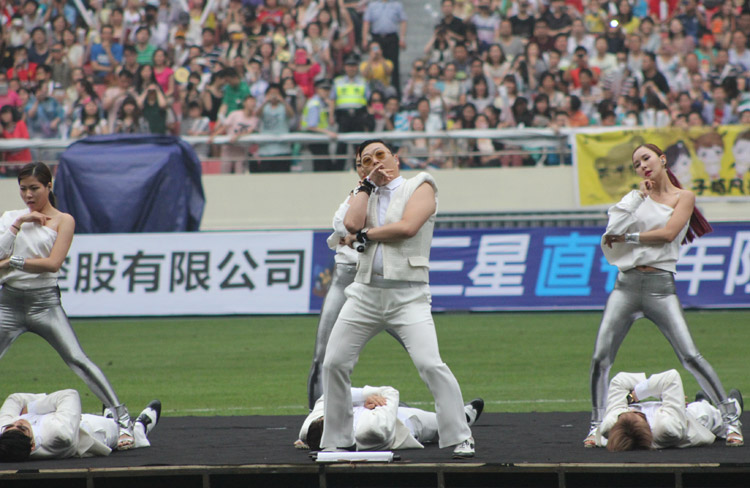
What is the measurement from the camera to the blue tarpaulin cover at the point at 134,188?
20328 mm

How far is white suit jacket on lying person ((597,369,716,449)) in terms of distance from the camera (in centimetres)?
758

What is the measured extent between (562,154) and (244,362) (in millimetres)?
9138

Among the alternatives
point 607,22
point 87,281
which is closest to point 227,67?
point 87,281

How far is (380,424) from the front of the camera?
7590 millimetres

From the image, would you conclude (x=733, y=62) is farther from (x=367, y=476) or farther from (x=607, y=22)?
(x=367, y=476)

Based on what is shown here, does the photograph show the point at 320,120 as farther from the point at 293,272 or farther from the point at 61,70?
the point at 61,70

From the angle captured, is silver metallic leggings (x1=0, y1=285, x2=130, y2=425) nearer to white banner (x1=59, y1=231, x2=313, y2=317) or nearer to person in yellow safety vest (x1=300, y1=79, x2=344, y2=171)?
white banner (x1=59, y1=231, x2=313, y2=317)

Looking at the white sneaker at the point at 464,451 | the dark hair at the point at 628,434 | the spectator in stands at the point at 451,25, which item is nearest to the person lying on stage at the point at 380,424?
the white sneaker at the point at 464,451

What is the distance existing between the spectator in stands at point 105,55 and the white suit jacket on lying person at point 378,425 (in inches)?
662

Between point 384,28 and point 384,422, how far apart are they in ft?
54.4

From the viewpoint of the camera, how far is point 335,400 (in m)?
7.07

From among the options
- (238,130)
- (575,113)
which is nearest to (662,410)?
(575,113)

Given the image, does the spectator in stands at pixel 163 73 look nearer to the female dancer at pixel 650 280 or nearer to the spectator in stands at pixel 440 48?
the spectator in stands at pixel 440 48

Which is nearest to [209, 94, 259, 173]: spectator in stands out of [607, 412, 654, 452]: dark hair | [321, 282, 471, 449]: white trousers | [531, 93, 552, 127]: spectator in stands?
[531, 93, 552, 127]: spectator in stands
